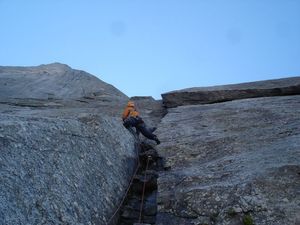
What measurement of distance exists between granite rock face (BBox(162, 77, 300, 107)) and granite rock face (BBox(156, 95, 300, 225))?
16.8 ft

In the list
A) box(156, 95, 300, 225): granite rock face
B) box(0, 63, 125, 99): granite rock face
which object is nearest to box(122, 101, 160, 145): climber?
box(156, 95, 300, 225): granite rock face

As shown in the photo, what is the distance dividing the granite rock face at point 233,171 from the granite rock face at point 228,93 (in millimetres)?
5112

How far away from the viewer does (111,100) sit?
84.3ft

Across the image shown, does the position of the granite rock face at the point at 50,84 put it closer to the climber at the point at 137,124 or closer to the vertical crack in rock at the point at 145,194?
the climber at the point at 137,124

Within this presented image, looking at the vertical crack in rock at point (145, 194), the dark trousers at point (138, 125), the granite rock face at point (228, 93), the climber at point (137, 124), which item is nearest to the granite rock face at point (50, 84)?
the granite rock face at point (228, 93)

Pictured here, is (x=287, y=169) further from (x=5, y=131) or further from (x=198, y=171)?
(x=5, y=131)

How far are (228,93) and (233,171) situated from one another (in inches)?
477

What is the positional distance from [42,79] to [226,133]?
2220 centimetres

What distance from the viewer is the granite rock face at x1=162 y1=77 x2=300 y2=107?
68.4ft

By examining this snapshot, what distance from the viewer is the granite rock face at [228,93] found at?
2086 cm

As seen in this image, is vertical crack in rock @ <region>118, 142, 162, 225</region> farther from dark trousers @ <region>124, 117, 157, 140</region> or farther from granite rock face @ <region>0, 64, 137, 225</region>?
dark trousers @ <region>124, 117, 157, 140</region>

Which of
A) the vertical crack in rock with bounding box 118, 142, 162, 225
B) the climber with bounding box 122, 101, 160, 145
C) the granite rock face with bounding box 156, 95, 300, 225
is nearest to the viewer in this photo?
the granite rock face with bounding box 156, 95, 300, 225

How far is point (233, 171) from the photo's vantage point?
9672 millimetres

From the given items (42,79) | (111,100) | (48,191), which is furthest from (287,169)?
(42,79)
